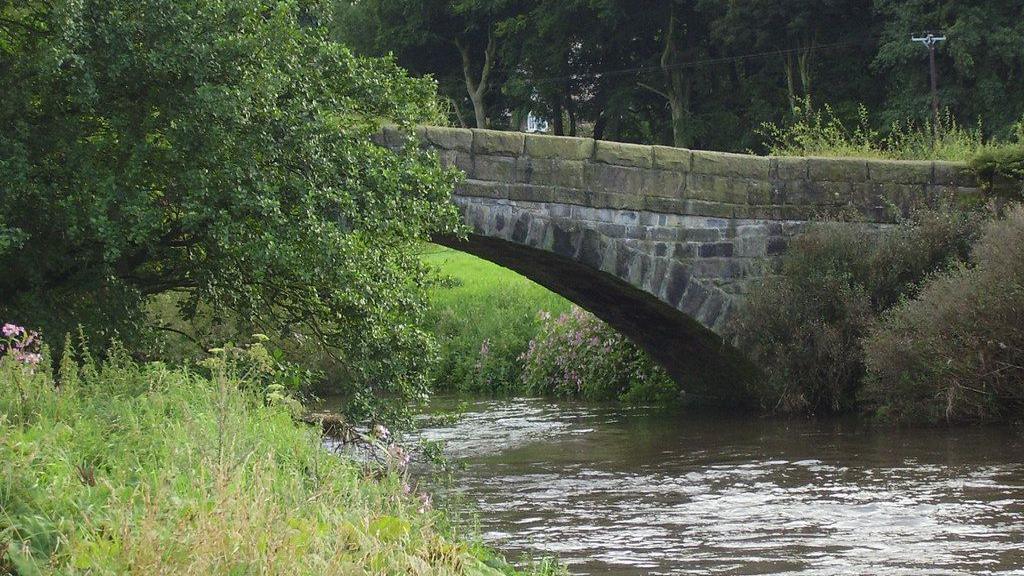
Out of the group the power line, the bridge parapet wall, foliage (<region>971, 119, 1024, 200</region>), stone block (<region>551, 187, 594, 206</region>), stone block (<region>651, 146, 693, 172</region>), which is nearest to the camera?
the bridge parapet wall

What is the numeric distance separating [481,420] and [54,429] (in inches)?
420

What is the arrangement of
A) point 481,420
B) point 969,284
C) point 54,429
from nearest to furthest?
1. point 54,429
2. point 969,284
3. point 481,420

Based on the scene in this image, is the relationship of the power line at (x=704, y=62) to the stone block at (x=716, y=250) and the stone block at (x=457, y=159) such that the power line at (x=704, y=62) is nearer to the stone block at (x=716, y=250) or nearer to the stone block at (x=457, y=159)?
the stone block at (x=716, y=250)

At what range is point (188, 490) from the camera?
4.56 meters

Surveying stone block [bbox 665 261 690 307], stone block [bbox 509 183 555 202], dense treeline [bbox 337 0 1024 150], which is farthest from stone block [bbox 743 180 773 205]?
dense treeline [bbox 337 0 1024 150]

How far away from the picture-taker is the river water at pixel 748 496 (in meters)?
7.28

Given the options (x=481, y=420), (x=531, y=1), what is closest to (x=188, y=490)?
(x=481, y=420)

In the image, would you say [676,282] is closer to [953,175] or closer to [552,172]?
[552,172]

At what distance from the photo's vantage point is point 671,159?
13.7 m

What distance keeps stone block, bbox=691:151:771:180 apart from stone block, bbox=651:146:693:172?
0.27 feet

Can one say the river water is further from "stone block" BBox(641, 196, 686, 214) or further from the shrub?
the shrub

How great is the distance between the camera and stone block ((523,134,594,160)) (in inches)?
507

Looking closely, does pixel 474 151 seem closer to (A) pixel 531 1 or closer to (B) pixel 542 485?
(B) pixel 542 485

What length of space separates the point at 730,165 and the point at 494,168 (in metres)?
2.83
